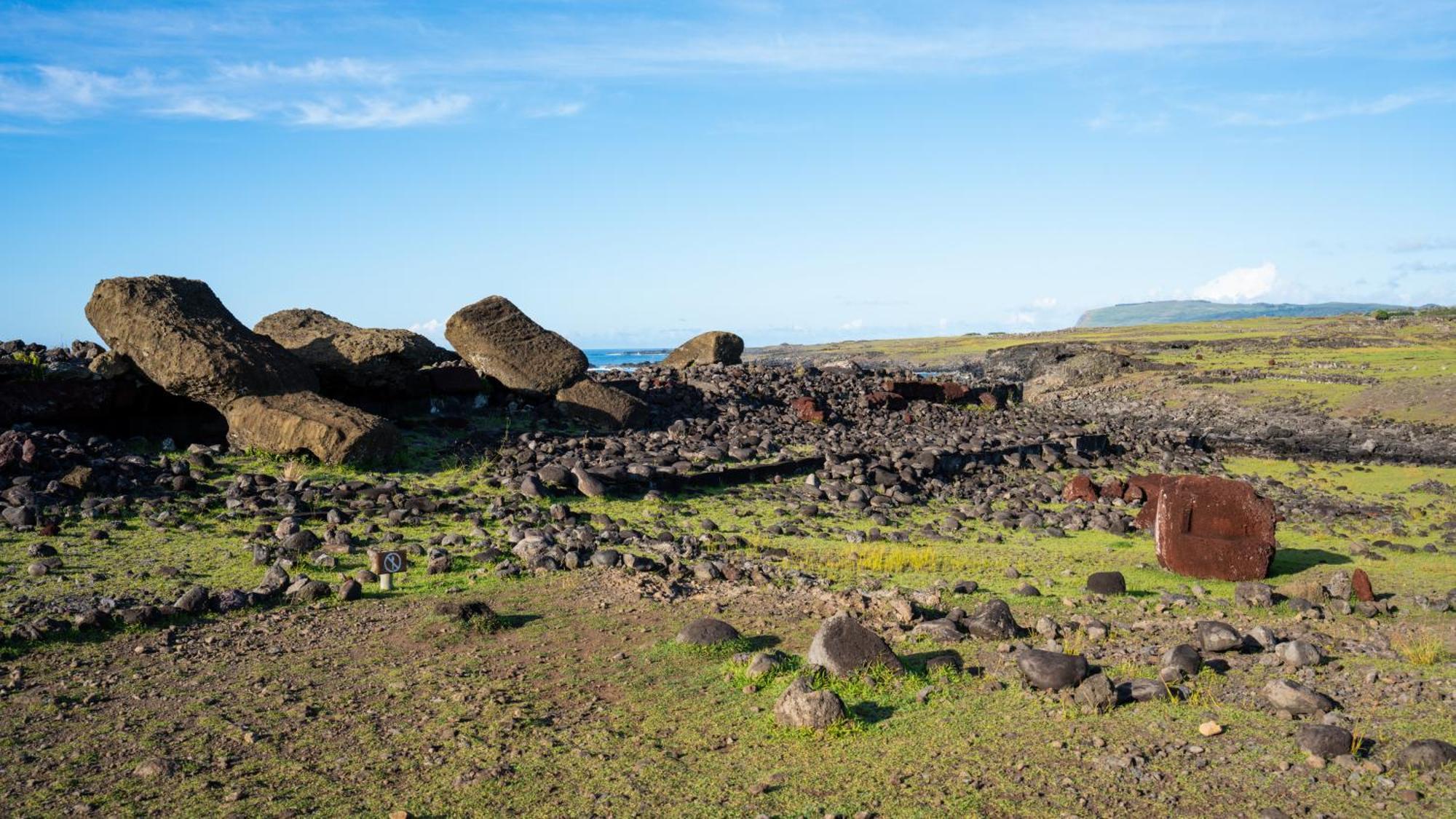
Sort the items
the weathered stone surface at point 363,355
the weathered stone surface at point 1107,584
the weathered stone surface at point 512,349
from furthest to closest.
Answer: the weathered stone surface at point 512,349 < the weathered stone surface at point 363,355 < the weathered stone surface at point 1107,584

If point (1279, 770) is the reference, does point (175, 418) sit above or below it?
above

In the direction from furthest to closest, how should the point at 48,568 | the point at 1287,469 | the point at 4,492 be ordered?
the point at 1287,469
the point at 4,492
the point at 48,568

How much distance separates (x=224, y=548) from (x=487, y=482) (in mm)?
4360

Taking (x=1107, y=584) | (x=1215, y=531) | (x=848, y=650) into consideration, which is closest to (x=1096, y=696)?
(x=848, y=650)

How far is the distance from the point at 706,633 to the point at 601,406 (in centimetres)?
1164

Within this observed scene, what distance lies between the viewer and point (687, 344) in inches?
1148

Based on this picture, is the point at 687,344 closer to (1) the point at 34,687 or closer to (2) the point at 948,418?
(2) the point at 948,418

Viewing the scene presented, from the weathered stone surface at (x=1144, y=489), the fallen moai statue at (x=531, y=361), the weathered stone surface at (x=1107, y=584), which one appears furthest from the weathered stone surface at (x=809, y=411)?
the weathered stone surface at (x=1107, y=584)

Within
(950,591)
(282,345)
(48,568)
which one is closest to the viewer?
(48,568)

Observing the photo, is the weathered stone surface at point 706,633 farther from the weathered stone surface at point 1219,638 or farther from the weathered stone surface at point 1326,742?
the weathered stone surface at point 1326,742

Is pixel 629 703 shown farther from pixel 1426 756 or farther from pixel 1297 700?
pixel 1426 756

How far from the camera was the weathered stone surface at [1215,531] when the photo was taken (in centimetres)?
1091

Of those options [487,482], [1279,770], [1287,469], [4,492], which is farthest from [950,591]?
[1287,469]

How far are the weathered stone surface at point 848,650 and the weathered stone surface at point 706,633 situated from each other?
0.87 meters
